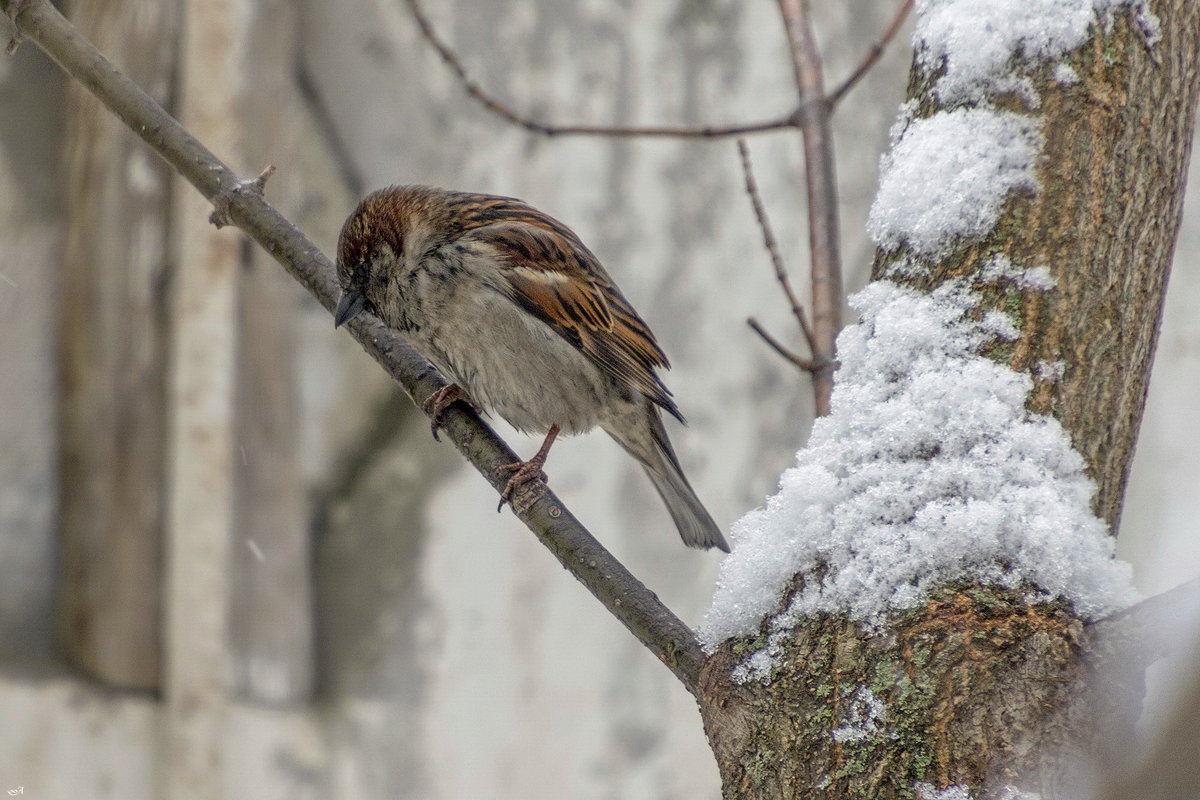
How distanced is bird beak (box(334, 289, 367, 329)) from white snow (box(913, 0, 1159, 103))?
102 centimetres

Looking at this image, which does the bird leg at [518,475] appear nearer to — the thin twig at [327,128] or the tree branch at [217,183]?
the tree branch at [217,183]

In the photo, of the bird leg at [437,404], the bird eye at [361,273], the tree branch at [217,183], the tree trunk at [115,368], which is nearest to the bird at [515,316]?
the bird eye at [361,273]

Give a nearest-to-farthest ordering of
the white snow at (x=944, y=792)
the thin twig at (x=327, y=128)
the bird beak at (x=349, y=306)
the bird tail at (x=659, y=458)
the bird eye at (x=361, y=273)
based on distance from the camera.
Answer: the white snow at (x=944, y=792)
the bird beak at (x=349, y=306)
the bird eye at (x=361, y=273)
the bird tail at (x=659, y=458)
the thin twig at (x=327, y=128)

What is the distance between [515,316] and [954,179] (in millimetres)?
1215

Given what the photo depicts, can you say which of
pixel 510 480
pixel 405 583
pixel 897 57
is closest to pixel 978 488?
pixel 510 480

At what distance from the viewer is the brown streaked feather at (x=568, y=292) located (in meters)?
2.21

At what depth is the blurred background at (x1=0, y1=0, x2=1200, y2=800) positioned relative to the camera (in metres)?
2.57

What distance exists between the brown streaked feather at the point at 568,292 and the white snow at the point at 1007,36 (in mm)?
1107

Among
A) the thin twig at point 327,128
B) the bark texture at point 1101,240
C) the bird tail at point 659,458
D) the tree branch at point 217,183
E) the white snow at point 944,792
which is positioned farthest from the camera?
the thin twig at point 327,128

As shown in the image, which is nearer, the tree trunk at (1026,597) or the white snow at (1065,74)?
the tree trunk at (1026,597)

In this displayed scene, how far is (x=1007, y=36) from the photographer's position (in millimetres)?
1104

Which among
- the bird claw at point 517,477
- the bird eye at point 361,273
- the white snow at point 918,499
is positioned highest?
the bird eye at point 361,273

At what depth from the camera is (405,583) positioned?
273 centimetres

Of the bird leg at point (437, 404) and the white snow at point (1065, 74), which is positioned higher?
the bird leg at point (437, 404)
